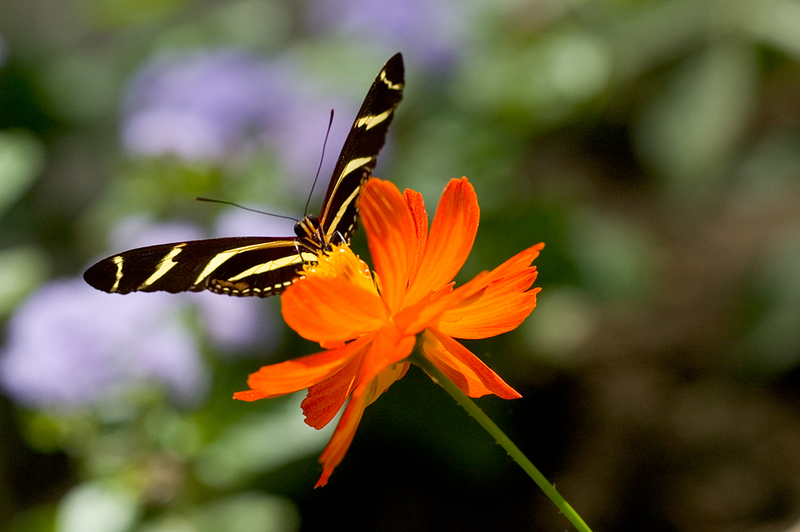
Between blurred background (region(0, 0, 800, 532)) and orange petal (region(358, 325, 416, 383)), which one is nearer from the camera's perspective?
orange petal (region(358, 325, 416, 383))

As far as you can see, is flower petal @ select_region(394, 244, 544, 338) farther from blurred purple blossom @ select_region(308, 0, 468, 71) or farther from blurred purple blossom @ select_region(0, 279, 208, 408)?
blurred purple blossom @ select_region(308, 0, 468, 71)

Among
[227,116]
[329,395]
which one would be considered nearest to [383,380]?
[329,395]

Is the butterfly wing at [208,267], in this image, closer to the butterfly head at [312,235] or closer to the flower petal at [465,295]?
the butterfly head at [312,235]

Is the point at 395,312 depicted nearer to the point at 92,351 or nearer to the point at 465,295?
the point at 465,295

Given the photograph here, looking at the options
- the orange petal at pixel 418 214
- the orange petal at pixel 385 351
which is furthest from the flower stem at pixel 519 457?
the orange petal at pixel 418 214

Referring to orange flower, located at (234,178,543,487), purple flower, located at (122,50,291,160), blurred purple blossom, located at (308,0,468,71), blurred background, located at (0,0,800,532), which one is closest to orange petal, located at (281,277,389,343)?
orange flower, located at (234,178,543,487)

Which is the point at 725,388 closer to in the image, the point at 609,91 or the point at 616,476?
the point at 616,476

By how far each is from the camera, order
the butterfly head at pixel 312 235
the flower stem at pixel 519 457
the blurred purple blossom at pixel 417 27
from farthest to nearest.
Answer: the blurred purple blossom at pixel 417 27 → the butterfly head at pixel 312 235 → the flower stem at pixel 519 457
